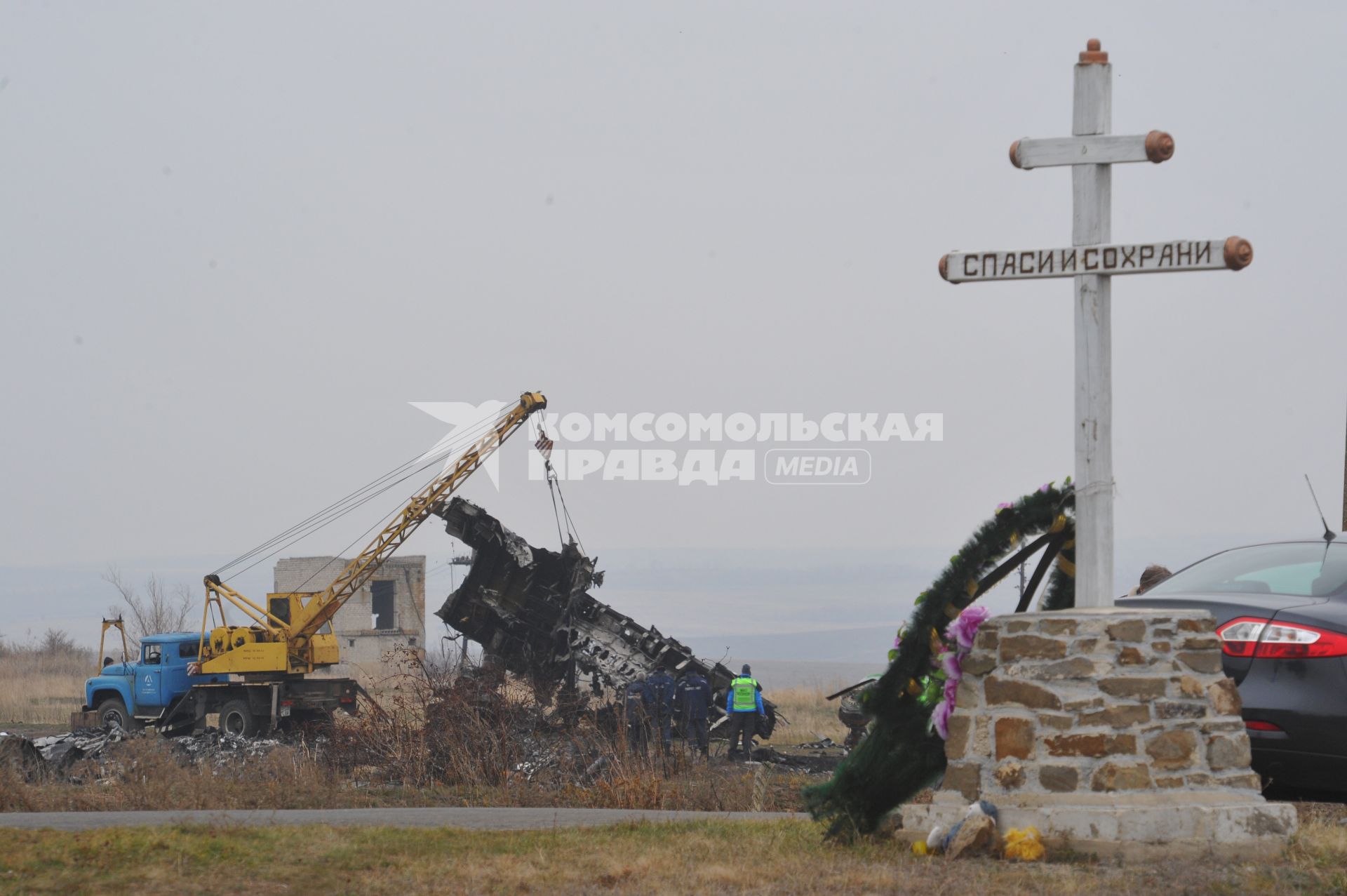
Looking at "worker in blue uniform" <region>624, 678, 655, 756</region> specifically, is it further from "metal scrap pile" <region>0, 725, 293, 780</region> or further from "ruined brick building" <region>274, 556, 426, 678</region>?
"ruined brick building" <region>274, 556, 426, 678</region>

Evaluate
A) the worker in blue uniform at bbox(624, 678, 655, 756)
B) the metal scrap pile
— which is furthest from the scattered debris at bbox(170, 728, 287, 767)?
the worker in blue uniform at bbox(624, 678, 655, 756)

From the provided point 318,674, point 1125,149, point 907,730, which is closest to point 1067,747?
point 907,730

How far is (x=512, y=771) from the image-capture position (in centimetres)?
1805

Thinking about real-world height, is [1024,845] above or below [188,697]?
above

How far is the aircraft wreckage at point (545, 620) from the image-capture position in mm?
29469

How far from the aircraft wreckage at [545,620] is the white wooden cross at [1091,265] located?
21718 millimetres

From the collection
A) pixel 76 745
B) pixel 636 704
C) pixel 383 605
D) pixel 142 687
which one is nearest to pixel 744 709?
pixel 636 704

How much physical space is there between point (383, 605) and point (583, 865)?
52742 millimetres

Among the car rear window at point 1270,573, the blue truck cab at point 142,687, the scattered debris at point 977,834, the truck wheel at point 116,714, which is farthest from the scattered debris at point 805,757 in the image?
the truck wheel at point 116,714

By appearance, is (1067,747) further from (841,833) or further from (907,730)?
(841,833)

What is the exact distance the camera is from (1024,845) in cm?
700

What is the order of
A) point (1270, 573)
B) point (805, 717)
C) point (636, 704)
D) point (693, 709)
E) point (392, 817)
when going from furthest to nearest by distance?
point (805, 717)
point (693, 709)
point (636, 704)
point (392, 817)
point (1270, 573)

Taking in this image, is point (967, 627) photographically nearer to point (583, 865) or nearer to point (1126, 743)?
point (1126, 743)

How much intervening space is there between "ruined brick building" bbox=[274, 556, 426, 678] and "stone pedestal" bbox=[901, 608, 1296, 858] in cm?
5152
